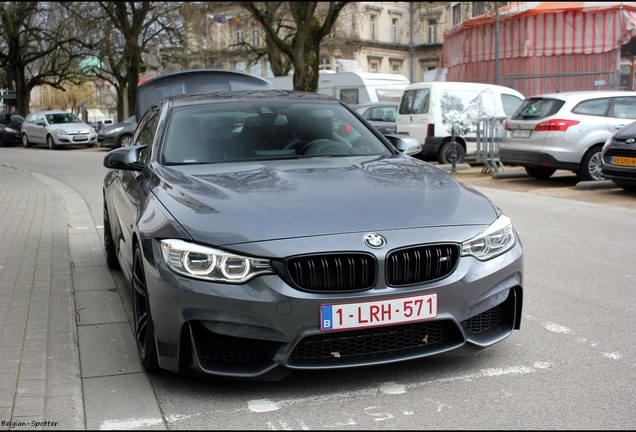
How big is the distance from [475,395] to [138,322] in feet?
6.07

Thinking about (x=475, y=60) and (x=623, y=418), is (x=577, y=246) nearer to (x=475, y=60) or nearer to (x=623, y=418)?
(x=623, y=418)

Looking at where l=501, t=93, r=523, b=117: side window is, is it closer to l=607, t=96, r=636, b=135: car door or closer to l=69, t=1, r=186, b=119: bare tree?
l=607, t=96, r=636, b=135: car door

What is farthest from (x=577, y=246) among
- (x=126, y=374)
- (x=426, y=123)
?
(x=426, y=123)

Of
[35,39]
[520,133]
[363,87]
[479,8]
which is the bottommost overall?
[520,133]

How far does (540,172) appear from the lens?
49.5 feet

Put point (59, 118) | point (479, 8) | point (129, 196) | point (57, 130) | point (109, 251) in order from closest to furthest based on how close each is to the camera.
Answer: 1. point (129, 196)
2. point (109, 251)
3. point (479, 8)
4. point (57, 130)
5. point (59, 118)

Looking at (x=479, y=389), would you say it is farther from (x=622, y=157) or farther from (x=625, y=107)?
(x=625, y=107)

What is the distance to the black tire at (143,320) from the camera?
3.89 metres

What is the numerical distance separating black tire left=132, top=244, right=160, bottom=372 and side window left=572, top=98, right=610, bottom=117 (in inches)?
426

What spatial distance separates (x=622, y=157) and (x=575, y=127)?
1989mm

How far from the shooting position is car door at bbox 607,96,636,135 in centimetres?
1336

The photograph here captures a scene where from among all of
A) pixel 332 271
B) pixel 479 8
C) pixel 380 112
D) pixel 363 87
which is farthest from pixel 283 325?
pixel 363 87

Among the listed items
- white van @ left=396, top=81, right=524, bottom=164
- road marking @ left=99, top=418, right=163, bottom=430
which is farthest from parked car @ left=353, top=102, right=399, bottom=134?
road marking @ left=99, top=418, right=163, bottom=430

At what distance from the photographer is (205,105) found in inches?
214
